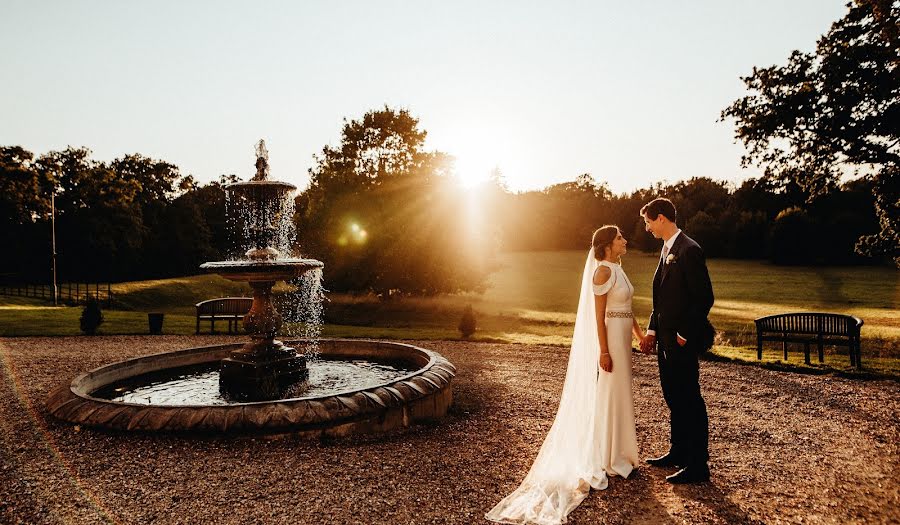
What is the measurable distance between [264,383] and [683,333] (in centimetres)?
638

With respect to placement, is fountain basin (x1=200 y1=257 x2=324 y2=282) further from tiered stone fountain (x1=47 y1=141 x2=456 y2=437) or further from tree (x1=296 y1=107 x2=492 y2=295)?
tree (x1=296 y1=107 x2=492 y2=295)

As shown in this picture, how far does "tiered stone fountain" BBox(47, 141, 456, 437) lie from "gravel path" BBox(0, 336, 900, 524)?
239mm

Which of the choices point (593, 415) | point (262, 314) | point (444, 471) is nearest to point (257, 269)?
point (262, 314)

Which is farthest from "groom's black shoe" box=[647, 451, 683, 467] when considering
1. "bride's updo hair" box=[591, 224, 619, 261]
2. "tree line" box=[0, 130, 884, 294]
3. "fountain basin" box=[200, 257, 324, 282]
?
"tree line" box=[0, 130, 884, 294]

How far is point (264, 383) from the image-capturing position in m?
8.70

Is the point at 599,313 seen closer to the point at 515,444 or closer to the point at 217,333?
the point at 515,444

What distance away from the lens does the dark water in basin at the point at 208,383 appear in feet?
28.1

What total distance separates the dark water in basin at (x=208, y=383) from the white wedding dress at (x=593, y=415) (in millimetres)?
3514

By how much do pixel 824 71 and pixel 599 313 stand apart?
18.2m

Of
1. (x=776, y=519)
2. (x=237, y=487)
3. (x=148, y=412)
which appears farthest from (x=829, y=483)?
(x=148, y=412)

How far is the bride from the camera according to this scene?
558cm

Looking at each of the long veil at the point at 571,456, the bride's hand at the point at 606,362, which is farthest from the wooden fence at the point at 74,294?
the bride's hand at the point at 606,362

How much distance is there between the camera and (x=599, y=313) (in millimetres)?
5770

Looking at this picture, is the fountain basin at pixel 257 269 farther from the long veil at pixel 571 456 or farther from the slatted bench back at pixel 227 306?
the slatted bench back at pixel 227 306
